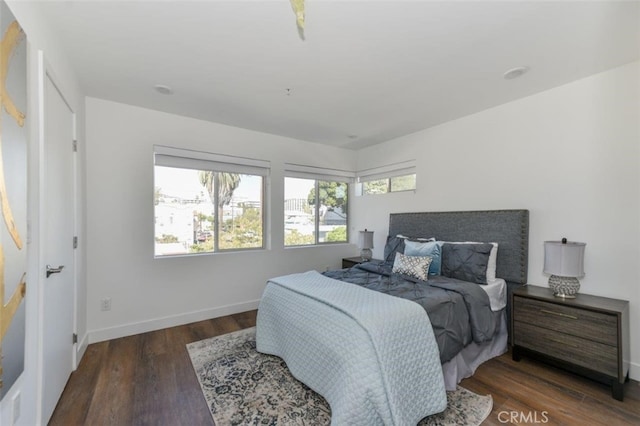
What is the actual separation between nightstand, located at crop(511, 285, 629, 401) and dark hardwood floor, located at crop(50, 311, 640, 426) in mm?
135

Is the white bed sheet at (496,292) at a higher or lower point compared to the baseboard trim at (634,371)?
higher

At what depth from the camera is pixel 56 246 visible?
1872 millimetres

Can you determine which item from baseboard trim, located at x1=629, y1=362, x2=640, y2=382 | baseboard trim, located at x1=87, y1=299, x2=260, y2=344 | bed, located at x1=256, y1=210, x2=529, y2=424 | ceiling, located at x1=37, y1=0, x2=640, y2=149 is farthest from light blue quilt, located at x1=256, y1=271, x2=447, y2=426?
ceiling, located at x1=37, y1=0, x2=640, y2=149

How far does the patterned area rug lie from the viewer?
1.75m

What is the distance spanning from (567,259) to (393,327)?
1.67 meters

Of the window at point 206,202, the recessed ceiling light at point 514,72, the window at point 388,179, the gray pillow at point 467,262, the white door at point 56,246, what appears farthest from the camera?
the window at point 388,179

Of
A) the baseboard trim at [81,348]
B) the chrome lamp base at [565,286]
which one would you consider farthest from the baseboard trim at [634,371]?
the baseboard trim at [81,348]

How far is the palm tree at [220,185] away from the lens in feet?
11.9

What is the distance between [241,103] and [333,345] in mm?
2518

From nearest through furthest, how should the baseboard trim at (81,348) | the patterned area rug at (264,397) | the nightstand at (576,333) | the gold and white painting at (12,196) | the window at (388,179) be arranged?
the gold and white painting at (12,196) < the patterned area rug at (264,397) < the nightstand at (576,333) < the baseboard trim at (81,348) < the window at (388,179)

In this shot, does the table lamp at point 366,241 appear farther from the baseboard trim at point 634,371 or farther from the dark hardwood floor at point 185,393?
the baseboard trim at point 634,371

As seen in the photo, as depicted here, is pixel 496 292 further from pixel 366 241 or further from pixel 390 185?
pixel 390 185

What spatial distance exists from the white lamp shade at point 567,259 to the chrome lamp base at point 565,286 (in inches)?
3.6

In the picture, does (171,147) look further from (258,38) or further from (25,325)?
(25,325)
